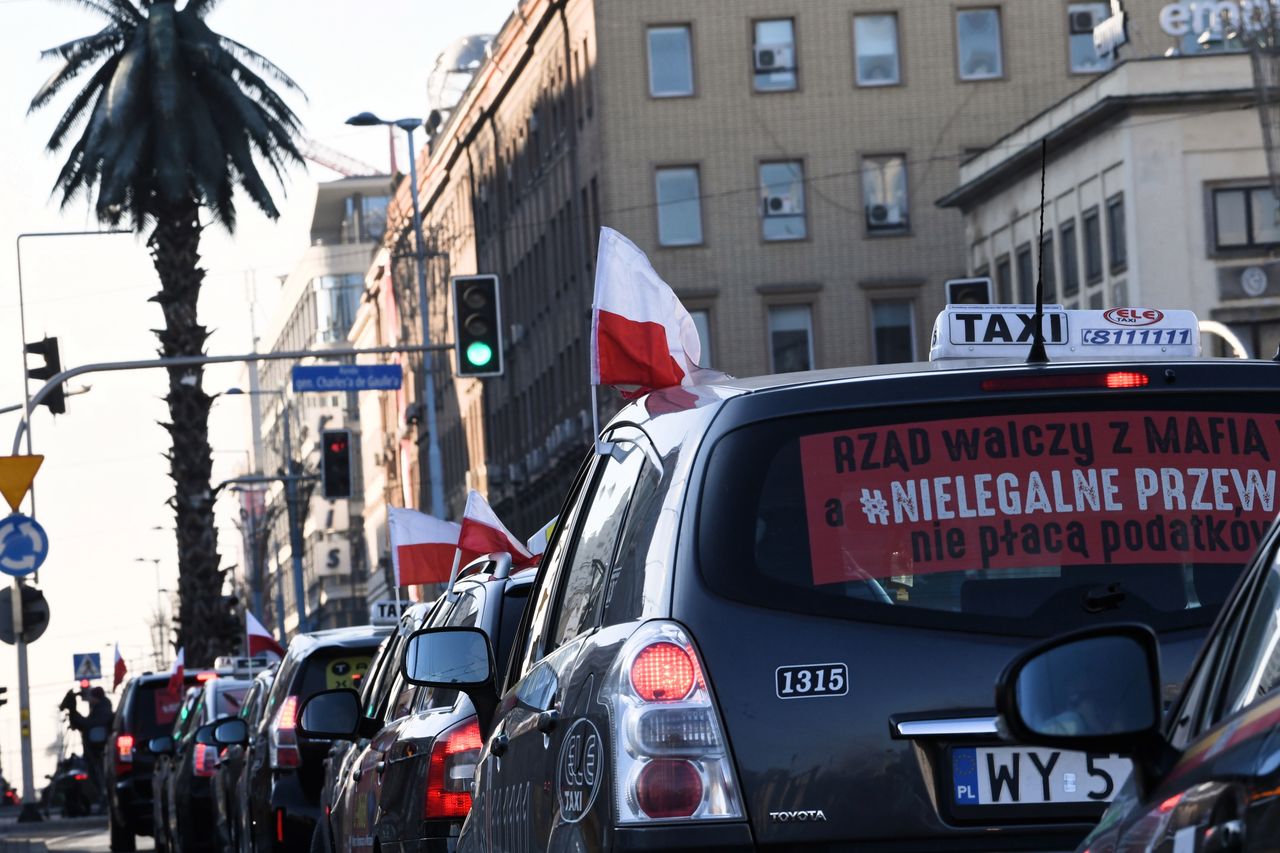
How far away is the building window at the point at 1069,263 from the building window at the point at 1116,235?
186 cm

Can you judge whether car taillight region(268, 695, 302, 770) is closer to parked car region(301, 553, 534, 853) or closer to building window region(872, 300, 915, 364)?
parked car region(301, 553, 534, 853)

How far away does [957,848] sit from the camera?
4.61 m

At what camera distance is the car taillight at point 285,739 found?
14.3 m

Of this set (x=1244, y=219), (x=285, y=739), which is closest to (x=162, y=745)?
(x=285, y=739)

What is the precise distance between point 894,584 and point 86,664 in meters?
73.7

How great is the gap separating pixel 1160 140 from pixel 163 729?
1104 inches

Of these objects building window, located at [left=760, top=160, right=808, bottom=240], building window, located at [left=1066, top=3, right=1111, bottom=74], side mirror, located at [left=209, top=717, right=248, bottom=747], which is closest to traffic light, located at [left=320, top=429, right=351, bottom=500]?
building window, located at [left=760, top=160, right=808, bottom=240]

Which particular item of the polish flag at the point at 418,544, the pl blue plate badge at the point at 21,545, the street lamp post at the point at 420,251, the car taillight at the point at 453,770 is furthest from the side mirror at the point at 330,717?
the street lamp post at the point at 420,251

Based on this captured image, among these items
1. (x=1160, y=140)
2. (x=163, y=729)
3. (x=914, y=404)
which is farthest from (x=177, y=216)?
(x=914, y=404)

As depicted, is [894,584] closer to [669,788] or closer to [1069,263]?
[669,788]

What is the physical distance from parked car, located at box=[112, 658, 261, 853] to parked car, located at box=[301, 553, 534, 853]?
1714cm

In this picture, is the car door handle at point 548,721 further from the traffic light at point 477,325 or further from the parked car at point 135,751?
the traffic light at point 477,325

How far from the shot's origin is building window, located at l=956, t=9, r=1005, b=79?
67.9 m

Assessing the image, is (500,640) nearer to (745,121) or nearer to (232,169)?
(232,169)
